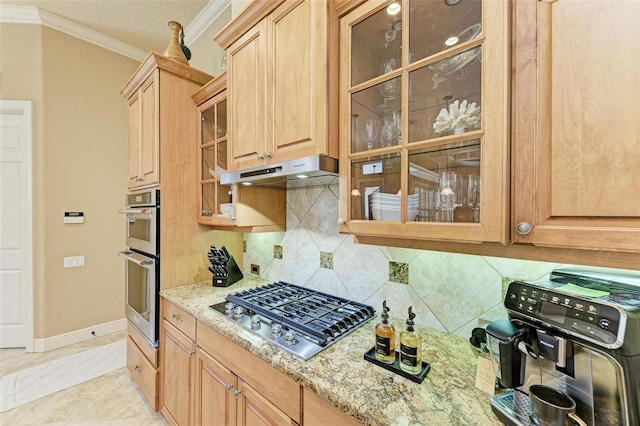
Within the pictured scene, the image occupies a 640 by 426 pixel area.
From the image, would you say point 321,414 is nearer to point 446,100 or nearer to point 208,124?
point 446,100

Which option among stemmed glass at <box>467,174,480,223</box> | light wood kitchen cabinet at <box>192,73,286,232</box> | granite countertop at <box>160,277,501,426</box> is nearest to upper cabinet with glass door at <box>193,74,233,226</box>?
light wood kitchen cabinet at <box>192,73,286,232</box>

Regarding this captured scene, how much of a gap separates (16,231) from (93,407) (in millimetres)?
2045

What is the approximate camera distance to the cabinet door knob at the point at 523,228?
2.36 feet

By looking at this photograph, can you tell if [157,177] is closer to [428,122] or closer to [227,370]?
[227,370]

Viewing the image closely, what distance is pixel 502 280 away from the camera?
1.05 meters

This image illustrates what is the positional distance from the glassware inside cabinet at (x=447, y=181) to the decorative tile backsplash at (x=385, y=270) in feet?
1.12

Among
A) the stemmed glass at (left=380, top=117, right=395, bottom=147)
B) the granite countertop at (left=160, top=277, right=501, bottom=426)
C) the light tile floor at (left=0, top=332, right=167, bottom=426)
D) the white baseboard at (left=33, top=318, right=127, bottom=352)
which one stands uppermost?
the stemmed glass at (left=380, top=117, right=395, bottom=147)

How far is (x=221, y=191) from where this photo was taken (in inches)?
74.5

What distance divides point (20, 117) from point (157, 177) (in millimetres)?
2201

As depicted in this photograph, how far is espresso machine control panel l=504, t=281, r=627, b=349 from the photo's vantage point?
1.80 feet

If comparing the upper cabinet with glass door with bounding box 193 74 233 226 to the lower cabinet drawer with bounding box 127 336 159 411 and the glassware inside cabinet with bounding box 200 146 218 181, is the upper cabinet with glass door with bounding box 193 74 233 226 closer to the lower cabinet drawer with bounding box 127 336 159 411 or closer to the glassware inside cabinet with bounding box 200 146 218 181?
the glassware inside cabinet with bounding box 200 146 218 181

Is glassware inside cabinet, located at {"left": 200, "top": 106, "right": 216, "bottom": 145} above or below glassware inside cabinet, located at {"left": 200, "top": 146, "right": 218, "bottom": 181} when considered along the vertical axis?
above

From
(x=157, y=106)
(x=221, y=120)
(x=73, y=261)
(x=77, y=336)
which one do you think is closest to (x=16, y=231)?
(x=73, y=261)

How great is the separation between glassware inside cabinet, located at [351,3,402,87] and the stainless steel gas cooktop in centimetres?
100
